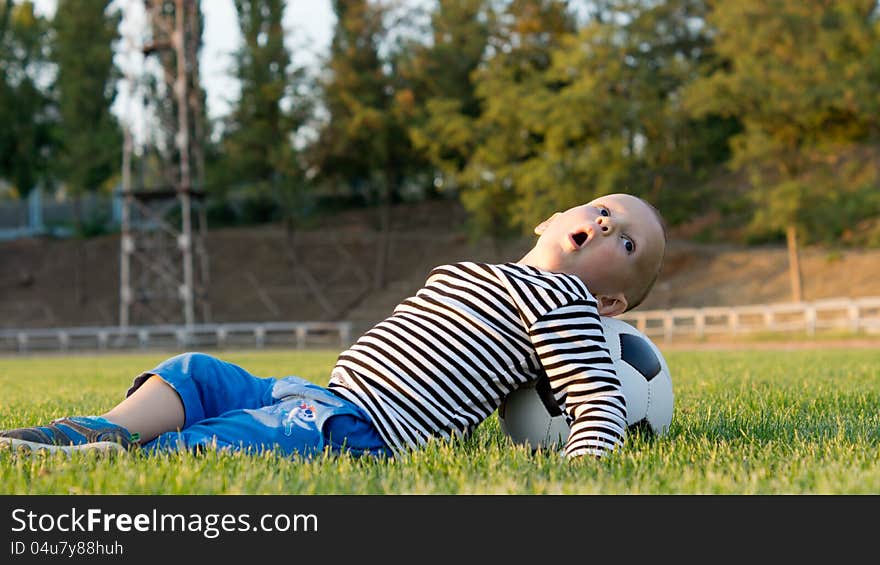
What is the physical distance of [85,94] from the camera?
3731cm

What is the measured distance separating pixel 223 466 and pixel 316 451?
44cm

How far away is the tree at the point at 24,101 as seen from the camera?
36.6 metres

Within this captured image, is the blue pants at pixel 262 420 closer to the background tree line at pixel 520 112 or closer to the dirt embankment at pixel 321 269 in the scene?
the background tree line at pixel 520 112

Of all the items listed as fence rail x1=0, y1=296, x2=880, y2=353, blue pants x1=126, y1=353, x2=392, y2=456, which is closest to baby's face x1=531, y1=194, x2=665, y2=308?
blue pants x1=126, y1=353, x2=392, y2=456

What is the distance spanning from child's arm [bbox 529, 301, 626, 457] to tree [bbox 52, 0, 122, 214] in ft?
116

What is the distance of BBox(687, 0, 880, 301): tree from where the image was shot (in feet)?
84.6

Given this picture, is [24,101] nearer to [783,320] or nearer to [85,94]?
[85,94]

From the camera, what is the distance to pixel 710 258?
32.0 metres

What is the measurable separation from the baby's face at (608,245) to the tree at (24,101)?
121 feet

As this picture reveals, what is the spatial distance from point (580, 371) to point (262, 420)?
4.10ft

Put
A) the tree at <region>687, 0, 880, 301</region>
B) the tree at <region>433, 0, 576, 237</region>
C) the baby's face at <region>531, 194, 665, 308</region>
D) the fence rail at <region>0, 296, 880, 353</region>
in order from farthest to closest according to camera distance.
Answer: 1. the tree at <region>433, 0, 576, 237</region>
2. the tree at <region>687, 0, 880, 301</region>
3. the fence rail at <region>0, 296, 880, 353</region>
4. the baby's face at <region>531, 194, 665, 308</region>

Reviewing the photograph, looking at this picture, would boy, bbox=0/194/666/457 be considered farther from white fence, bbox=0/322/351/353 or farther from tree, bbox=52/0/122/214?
tree, bbox=52/0/122/214

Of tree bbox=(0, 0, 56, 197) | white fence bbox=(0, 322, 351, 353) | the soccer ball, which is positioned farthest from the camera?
tree bbox=(0, 0, 56, 197)
